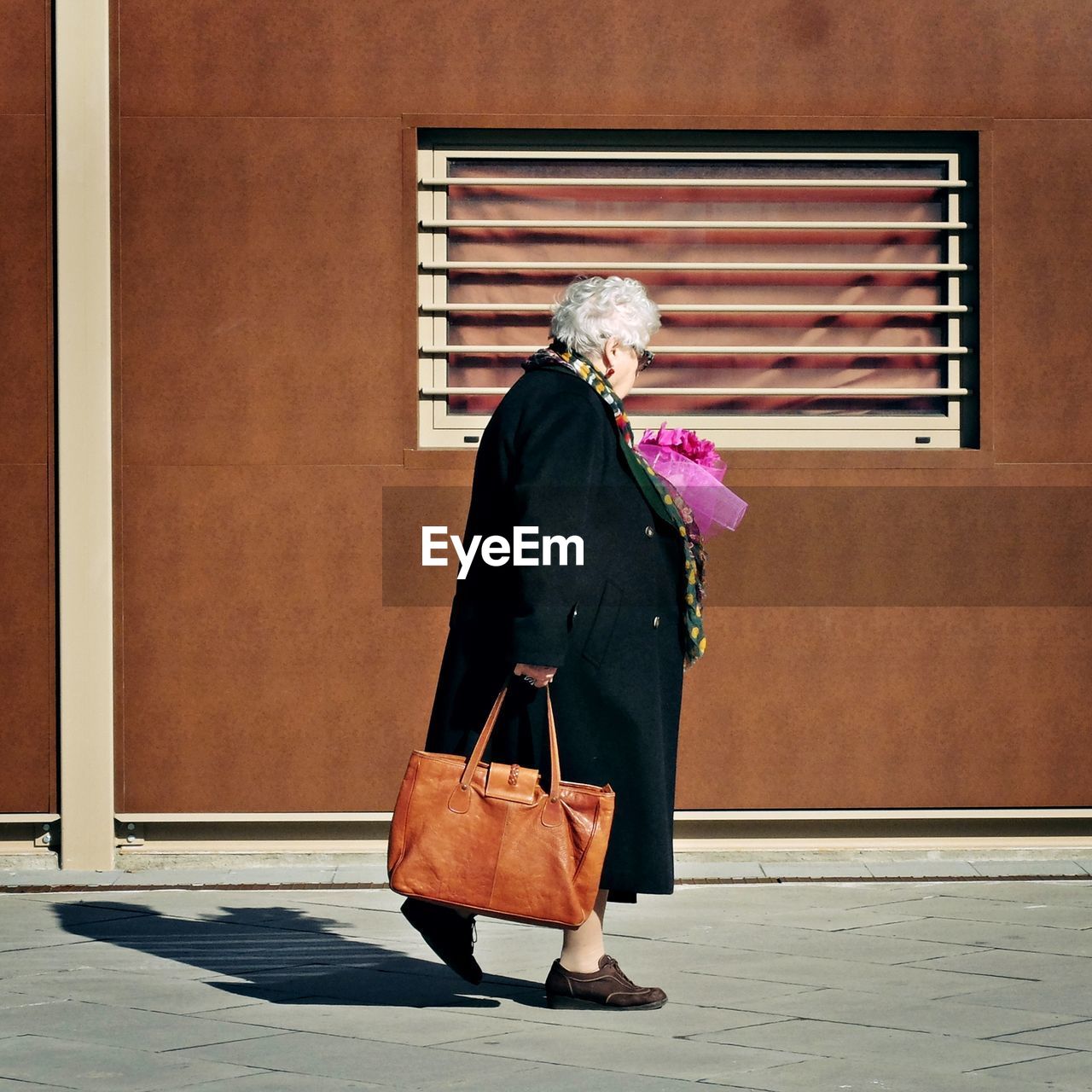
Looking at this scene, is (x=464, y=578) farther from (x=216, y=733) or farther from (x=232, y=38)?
(x=232, y=38)

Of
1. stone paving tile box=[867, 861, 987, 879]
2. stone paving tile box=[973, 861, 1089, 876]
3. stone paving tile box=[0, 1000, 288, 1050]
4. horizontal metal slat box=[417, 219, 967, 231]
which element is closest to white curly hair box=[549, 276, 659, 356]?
stone paving tile box=[0, 1000, 288, 1050]

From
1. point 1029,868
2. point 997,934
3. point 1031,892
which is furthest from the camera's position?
point 1029,868

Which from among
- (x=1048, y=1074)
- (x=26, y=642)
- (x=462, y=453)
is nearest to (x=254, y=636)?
(x=26, y=642)

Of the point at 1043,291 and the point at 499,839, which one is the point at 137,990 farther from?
the point at 1043,291

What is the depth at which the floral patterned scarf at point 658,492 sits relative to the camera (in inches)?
205

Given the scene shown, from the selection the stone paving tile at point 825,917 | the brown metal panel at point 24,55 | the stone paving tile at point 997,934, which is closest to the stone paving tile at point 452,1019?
the stone paving tile at point 997,934

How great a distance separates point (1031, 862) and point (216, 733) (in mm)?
3393

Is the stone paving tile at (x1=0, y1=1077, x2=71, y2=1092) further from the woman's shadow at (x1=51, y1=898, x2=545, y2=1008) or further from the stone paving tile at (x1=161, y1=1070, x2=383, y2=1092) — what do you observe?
the woman's shadow at (x1=51, y1=898, x2=545, y2=1008)

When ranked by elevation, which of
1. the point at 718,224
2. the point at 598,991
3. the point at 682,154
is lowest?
the point at 598,991

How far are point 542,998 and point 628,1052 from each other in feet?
2.17

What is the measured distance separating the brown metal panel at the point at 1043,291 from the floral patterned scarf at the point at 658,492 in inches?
109

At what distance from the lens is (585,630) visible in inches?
200

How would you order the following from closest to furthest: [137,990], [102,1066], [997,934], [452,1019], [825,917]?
[102,1066], [452,1019], [137,990], [997,934], [825,917]

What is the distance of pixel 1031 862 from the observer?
24.7ft
